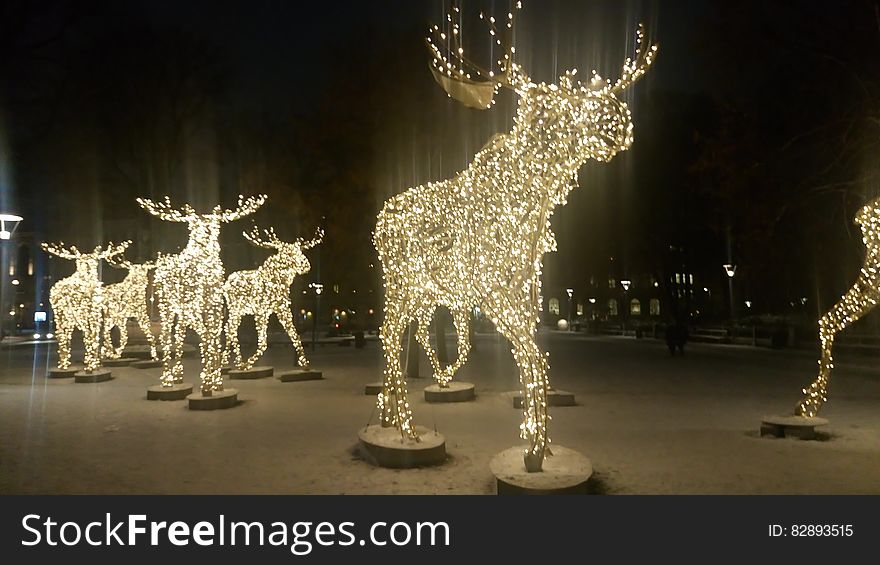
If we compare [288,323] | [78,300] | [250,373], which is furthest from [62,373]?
[288,323]

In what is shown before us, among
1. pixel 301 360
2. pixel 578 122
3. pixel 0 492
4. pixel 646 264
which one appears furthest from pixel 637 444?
pixel 646 264

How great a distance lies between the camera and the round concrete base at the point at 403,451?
293 inches

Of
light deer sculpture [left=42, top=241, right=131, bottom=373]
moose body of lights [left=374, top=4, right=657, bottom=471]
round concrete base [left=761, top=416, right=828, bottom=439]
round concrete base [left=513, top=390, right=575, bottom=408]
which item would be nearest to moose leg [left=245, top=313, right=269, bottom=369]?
light deer sculpture [left=42, top=241, right=131, bottom=373]

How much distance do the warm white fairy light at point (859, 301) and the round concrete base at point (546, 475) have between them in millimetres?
4313

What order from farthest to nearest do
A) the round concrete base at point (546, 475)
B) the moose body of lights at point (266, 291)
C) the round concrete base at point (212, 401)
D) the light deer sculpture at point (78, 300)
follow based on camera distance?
the light deer sculpture at point (78, 300) < the moose body of lights at point (266, 291) < the round concrete base at point (212, 401) < the round concrete base at point (546, 475)

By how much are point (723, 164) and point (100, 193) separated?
20.7 metres

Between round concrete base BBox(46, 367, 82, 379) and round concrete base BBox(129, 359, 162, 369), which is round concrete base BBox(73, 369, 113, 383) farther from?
round concrete base BBox(129, 359, 162, 369)

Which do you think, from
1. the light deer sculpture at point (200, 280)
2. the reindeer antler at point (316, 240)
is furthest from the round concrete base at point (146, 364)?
the light deer sculpture at point (200, 280)

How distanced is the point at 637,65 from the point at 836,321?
4.91 metres

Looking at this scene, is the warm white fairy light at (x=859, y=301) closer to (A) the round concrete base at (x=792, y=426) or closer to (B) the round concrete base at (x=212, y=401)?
(A) the round concrete base at (x=792, y=426)

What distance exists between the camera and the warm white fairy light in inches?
346

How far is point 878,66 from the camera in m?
14.3

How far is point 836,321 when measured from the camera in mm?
9016

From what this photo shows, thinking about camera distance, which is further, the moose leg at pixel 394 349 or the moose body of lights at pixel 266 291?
the moose body of lights at pixel 266 291
